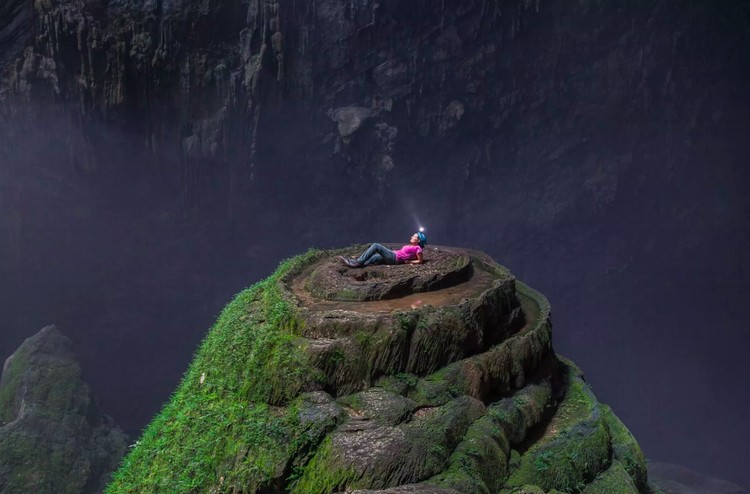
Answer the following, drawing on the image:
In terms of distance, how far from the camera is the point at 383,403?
7852mm

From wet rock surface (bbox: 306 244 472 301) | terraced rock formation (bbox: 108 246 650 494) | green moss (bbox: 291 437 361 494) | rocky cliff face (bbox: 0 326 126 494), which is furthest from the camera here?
rocky cliff face (bbox: 0 326 126 494)

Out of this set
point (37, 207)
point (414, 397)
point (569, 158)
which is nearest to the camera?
point (414, 397)

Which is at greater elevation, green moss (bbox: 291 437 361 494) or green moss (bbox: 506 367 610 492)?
green moss (bbox: 291 437 361 494)

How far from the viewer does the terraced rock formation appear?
692 centimetres

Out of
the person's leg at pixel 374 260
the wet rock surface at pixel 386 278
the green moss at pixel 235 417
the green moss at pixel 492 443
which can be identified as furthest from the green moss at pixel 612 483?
the person's leg at pixel 374 260

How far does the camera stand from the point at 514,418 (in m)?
8.66

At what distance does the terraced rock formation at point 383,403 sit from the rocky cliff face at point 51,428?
11.8 m

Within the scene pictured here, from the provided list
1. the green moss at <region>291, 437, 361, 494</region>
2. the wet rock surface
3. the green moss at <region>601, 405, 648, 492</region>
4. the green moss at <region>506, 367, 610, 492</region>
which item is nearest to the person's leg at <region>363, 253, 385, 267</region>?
the wet rock surface

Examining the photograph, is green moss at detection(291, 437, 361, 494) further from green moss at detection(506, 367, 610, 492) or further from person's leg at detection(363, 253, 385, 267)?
person's leg at detection(363, 253, 385, 267)

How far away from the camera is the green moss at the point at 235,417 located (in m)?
6.92

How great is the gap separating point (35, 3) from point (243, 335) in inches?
949

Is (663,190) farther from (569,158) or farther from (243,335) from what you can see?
(243,335)

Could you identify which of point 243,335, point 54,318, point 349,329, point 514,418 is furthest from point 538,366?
point 54,318

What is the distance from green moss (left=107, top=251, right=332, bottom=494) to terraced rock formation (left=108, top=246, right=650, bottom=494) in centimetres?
3
